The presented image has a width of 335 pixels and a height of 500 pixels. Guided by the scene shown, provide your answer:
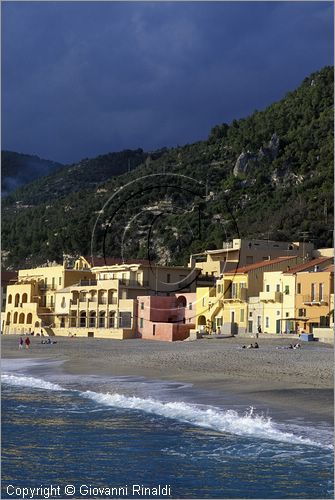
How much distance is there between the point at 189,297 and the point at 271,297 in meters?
9.26

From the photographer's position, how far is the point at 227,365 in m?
34.7

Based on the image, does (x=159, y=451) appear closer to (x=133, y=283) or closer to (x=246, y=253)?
(x=246, y=253)

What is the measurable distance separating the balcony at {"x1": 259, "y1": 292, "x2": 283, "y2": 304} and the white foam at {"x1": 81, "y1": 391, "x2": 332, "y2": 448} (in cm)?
2679

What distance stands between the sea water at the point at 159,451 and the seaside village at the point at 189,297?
23190mm

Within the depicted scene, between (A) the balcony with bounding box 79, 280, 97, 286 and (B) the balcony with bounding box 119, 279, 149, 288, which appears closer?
(B) the balcony with bounding box 119, 279, 149, 288

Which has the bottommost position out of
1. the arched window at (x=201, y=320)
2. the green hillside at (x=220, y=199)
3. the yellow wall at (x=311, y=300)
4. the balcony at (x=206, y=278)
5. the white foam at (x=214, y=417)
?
the white foam at (x=214, y=417)

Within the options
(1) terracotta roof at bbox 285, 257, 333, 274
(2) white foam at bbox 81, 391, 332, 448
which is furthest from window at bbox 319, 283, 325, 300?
(2) white foam at bbox 81, 391, 332, 448

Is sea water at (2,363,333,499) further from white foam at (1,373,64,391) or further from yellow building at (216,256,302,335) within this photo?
yellow building at (216,256,302,335)

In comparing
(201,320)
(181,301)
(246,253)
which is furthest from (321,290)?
(246,253)

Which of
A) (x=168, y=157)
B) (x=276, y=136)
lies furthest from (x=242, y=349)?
(x=168, y=157)

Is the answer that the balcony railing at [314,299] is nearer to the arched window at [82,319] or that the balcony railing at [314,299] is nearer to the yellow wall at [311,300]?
the yellow wall at [311,300]

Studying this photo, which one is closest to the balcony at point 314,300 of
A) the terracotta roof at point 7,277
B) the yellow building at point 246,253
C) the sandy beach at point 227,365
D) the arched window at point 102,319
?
the sandy beach at point 227,365

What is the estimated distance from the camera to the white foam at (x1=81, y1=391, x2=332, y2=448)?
17953mm

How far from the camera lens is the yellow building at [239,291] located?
5462cm
